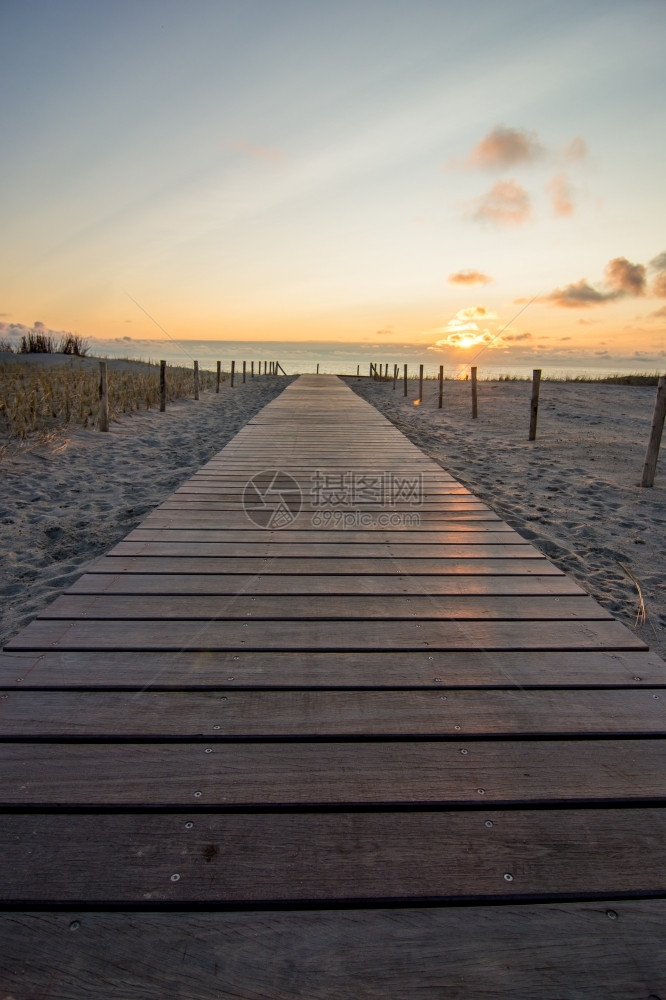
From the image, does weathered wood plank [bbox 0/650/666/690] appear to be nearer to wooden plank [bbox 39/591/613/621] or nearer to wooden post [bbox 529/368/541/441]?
wooden plank [bbox 39/591/613/621]

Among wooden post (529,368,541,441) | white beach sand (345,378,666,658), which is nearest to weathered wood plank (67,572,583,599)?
white beach sand (345,378,666,658)

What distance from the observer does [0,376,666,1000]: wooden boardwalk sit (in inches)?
37.9

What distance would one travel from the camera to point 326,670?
5.95 feet

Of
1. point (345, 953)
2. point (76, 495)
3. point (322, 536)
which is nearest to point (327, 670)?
point (345, 953)

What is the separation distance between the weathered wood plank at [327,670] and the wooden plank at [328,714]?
5 centimetres

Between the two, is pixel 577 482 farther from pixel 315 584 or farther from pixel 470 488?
pixel 315 584

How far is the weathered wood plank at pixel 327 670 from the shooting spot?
1.74m

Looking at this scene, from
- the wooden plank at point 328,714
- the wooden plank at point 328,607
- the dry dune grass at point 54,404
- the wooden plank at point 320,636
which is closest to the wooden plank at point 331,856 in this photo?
the wooden plank at point 328,714

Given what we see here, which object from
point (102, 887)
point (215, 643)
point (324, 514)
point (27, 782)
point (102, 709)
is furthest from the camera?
point (324, 514)

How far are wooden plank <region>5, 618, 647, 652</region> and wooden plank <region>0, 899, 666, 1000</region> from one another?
0.97 meters

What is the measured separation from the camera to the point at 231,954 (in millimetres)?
959

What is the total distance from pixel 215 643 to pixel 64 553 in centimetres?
257

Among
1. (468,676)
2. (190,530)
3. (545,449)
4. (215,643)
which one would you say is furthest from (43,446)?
(545,449)

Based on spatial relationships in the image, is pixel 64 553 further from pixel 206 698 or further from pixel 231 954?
pixel 231 954
